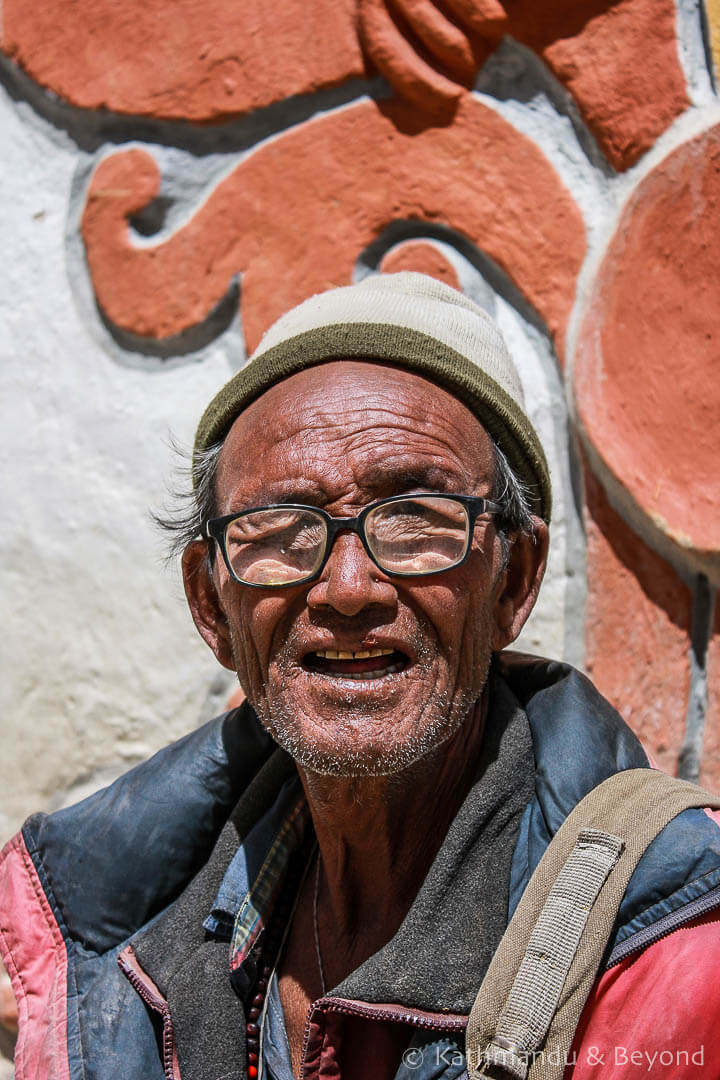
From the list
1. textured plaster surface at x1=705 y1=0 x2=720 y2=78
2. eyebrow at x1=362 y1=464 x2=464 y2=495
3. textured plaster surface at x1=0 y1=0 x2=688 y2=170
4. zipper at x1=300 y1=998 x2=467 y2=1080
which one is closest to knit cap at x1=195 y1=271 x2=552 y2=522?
eyebrow at x1=362 y1=464 x2=464 y2=495

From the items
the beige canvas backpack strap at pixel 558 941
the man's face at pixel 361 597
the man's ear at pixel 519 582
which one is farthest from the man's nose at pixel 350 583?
the beige canvas backpack strap at pixel 558 941

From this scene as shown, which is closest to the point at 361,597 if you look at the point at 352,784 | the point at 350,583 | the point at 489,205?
the point at 350,583

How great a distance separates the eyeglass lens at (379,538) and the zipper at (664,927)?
18.7 inches

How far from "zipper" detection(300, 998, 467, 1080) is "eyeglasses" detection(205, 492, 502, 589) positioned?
1.64ft

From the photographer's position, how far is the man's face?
124cm

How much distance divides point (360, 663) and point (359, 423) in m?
0.31

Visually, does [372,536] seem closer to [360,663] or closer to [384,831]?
[360,663]

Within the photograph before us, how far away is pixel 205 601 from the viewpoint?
1.52 meters

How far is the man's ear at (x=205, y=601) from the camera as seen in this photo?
1.50m

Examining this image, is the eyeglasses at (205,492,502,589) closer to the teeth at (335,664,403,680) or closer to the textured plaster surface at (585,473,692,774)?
the teeth at (335,664,403,680)

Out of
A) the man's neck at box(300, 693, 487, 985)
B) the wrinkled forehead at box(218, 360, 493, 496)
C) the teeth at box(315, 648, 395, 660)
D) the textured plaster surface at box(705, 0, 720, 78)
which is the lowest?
the man's neck at box(300, 693, 487, 985)

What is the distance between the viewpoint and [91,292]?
1.91 m

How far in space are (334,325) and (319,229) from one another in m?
0.47

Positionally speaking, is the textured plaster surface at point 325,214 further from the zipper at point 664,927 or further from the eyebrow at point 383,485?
the zipper at point 664,927
